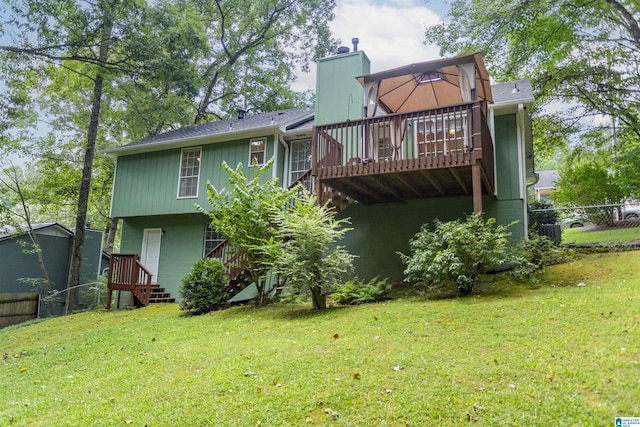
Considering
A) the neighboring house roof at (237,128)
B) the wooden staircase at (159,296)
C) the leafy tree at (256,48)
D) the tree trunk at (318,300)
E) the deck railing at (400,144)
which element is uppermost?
the leafy tree at (256,48)

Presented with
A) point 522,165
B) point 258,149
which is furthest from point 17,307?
point 522,165

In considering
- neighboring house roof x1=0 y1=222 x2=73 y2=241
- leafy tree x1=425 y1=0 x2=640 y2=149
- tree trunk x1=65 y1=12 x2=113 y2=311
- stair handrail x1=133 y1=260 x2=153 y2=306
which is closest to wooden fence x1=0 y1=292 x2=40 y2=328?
tree trunk x1=65 y1=12 x2=113 y2=311

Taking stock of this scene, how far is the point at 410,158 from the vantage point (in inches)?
326

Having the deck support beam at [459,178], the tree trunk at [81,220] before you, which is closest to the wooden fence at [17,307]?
the tree trunk at [81,220]

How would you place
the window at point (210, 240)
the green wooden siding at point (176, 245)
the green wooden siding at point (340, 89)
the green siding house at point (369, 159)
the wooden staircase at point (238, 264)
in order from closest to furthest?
the green siding house at point (369, 159) < the wooden staircase at point (238, 264) < the green wooden siding at point (340, 89) < the window at point (210, 240) < the green wooden siding at point (176, 245)

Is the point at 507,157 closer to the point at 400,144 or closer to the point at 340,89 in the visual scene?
the point at 400,144

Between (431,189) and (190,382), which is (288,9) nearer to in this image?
(431,189)

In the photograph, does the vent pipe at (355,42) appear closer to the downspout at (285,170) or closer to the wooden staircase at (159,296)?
the downspout at (285,170)

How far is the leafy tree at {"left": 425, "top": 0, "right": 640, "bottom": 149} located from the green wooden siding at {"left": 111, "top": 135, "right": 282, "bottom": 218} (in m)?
8.26

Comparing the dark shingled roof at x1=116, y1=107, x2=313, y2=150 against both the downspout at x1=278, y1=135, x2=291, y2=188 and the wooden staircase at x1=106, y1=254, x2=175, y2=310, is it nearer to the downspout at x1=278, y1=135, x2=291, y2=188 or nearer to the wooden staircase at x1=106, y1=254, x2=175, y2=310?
the downspout at x1=278, y1=135, x2=291, y2=188

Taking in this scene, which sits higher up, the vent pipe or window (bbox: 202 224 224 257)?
the vent pipe

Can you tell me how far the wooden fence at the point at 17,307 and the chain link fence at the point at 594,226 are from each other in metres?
14.9

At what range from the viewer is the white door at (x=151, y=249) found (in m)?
13.4

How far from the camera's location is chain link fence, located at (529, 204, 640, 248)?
994 centimetres
